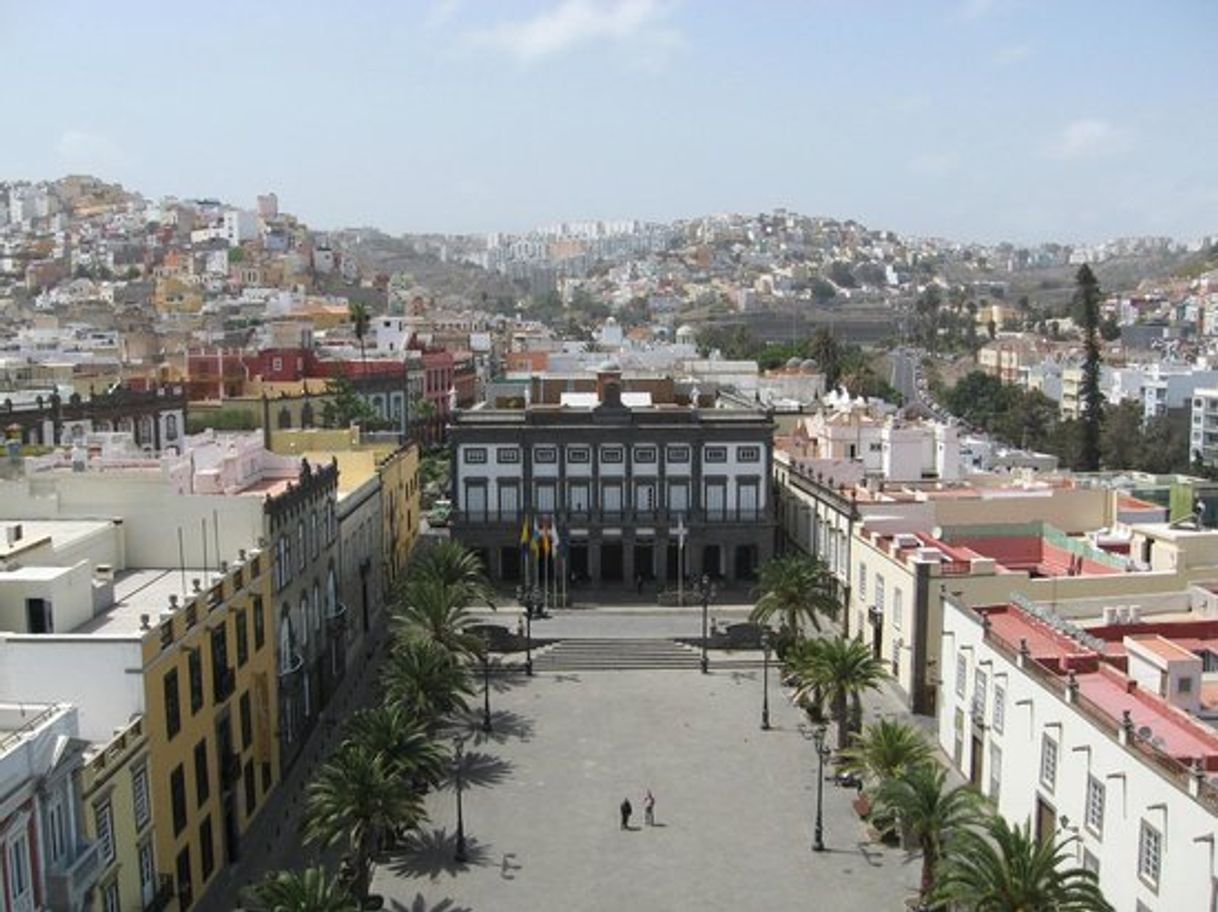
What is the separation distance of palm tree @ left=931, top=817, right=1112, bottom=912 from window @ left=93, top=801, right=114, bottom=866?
16.9 m

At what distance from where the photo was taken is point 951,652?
130 feet

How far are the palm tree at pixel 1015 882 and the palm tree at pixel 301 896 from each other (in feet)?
39.6

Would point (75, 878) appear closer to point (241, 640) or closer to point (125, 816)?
point (125, 816)

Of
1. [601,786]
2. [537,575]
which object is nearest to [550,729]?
[601,786]

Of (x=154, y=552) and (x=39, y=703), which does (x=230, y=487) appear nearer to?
(x=154, y=552)

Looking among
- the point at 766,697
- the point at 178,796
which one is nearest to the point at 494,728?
the point at 766,697

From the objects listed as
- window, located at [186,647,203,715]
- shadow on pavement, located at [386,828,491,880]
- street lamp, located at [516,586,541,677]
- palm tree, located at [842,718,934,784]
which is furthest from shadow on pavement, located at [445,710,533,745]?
palm tree, located at [842,718,934,784]

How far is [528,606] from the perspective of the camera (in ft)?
181

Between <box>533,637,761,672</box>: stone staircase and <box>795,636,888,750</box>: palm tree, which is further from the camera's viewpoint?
<box>533,637,761,672</box>: stone staircase

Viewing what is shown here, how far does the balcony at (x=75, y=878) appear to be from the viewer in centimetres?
2256

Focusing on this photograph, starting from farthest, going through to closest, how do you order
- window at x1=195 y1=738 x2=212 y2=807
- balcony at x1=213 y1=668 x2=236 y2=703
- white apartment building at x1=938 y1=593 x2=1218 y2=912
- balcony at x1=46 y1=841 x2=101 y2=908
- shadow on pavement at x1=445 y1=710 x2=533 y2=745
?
shadow on pavement at x1=445 y1=710 x2=533 y2=745, balcony at x1=213 y1=668 x2=236 y2=703, window at x1=195 y1=738 x2=212 y2=807, white apartment building at x1=938 y1=593 x2=1218 y2=912, balcony at x1=46 y1=841 x2=101 y2=908

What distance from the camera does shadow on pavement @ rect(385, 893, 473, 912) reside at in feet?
102

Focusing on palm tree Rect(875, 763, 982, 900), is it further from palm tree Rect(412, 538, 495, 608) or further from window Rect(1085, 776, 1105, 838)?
palm tree Rect(412, 538, 495, 608)

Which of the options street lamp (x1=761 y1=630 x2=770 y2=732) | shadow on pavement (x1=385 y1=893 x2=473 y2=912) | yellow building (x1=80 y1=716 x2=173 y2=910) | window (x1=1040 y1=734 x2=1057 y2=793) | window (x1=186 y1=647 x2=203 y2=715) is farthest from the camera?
street lamp (x1=761 y1=630 x2=770 y2=732)
